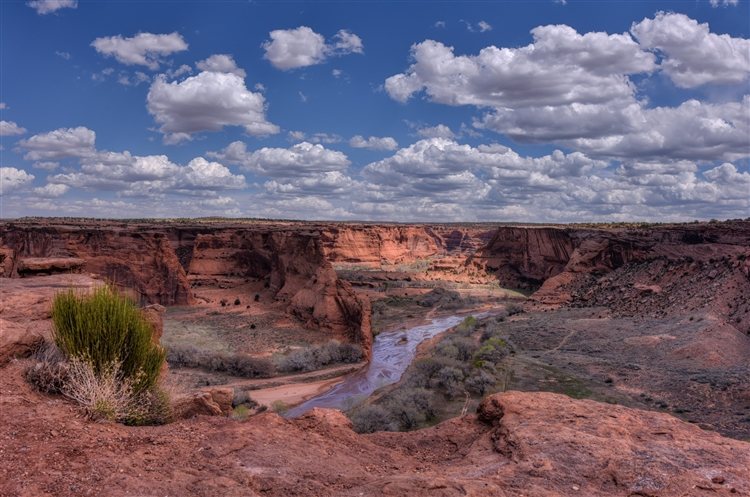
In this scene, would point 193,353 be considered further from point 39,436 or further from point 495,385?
point 39,436

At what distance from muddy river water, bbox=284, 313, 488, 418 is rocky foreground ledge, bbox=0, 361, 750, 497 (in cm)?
1096

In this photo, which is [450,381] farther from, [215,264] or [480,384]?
[215,264]

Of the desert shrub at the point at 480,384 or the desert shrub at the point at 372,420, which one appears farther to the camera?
the desert shrub at the point at 480,384

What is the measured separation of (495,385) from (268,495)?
50.6ft

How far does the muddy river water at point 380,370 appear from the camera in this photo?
20.8 metres

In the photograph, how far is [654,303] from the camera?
35188mm

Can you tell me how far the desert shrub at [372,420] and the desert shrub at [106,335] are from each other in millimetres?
8286

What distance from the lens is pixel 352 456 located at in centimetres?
615

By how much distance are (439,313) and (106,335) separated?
1623 inches

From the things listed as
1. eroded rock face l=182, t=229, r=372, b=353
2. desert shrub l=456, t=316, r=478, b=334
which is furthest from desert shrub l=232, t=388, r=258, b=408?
desert shrub l=456, t=316, r=478, b=334

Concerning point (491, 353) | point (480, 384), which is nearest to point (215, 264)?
point (491, 353)

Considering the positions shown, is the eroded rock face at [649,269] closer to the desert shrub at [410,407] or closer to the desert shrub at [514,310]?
the desert shrub at [514,310]

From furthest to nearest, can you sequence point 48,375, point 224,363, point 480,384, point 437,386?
point 224,363, point 437,386, point 480,384, point 48,375

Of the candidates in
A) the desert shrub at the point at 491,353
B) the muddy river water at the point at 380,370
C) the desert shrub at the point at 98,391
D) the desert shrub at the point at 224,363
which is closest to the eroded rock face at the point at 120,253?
the desert shrub at the point at 224,363
